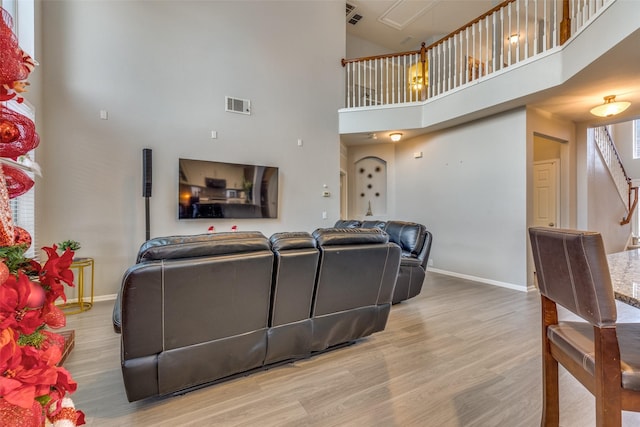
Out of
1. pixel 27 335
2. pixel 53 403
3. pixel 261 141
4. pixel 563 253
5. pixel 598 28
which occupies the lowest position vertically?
pixel 53 403

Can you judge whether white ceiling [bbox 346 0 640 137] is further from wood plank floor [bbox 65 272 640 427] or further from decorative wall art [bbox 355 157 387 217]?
decorative wall art [bbox 355 157 387 217]

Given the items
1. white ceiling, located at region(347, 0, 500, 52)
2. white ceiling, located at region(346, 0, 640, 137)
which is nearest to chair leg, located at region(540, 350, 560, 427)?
white ceiling, located at region(346, 0, 640, 137)

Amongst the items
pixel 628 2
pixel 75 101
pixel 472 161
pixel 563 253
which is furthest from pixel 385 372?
pixel 75 101

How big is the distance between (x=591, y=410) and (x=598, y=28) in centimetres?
341

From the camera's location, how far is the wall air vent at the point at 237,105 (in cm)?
459

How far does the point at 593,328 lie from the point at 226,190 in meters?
4.32

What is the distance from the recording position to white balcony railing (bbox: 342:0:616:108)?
11.4 feet

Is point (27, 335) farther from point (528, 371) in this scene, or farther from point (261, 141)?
point (261, 141)

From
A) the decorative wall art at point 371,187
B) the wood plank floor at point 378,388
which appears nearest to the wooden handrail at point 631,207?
the decorative wall art at point 371,187

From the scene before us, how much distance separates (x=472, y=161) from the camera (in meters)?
4.89

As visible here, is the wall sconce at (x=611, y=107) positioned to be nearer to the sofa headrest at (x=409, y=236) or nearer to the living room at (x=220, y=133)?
the living room at (x=220, y=133)

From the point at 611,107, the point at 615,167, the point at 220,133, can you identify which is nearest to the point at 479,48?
the point at 611,107

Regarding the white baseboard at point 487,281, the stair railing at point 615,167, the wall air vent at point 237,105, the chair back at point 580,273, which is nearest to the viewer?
the chair back at point 580,273

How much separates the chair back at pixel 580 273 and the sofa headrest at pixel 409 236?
2523 mm
